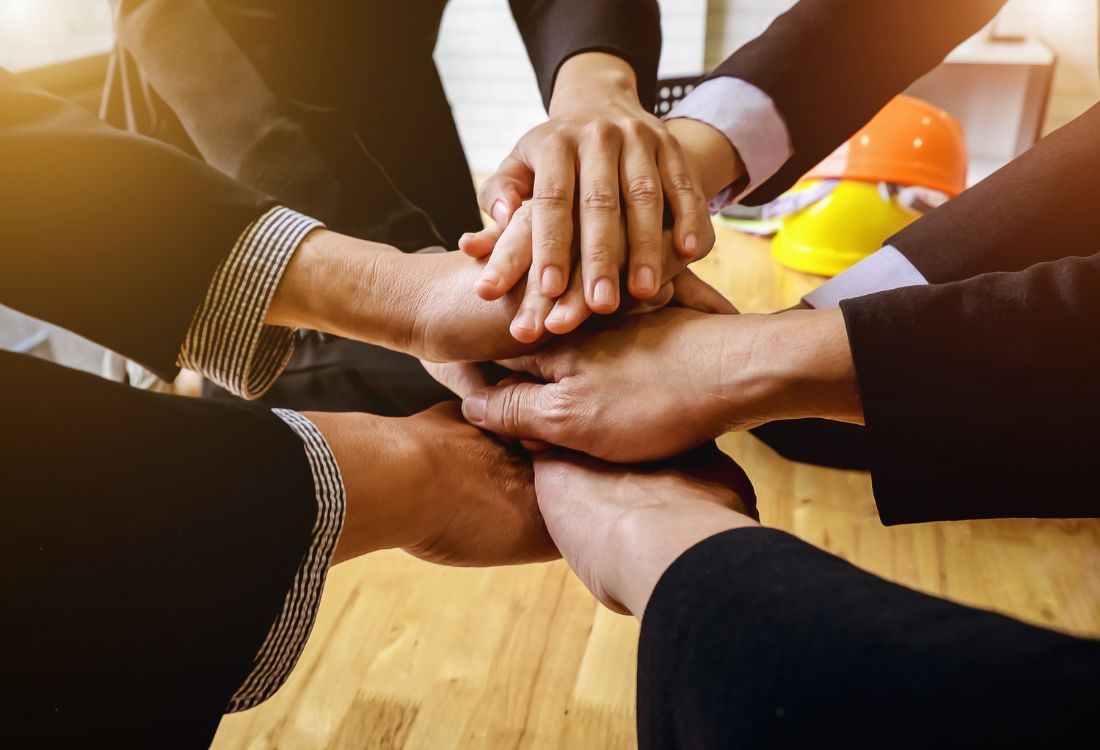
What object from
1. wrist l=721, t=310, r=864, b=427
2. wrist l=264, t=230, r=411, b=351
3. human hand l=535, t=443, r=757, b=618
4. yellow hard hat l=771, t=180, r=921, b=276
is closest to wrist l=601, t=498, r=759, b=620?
human hand l=535, t=443, r=757, b=618

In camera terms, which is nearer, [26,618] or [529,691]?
[26,618]

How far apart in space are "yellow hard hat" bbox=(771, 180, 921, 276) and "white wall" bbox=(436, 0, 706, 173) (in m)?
1.33

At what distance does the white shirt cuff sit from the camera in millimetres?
942

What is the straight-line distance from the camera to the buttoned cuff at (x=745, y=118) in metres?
1.03

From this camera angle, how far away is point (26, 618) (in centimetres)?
49

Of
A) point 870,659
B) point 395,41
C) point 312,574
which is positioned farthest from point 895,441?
point 395,41

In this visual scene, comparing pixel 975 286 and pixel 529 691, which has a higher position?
pixel 975 286

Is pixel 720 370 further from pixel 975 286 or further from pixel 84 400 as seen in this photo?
pixel 84 400

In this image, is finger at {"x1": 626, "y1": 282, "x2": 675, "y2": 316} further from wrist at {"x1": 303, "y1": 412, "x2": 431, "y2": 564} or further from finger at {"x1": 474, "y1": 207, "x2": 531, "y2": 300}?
wrist at {"x1": 303, "y1": 412, "x2": 431, "y2": 564}

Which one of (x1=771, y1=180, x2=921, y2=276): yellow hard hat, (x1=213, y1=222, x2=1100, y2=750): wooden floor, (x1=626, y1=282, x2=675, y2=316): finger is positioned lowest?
(x1=213, y1=222, x2=1100, y2=750): wooden floor

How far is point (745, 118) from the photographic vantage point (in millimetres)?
1032

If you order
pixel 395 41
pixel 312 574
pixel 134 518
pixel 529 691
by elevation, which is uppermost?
pixel 395 41

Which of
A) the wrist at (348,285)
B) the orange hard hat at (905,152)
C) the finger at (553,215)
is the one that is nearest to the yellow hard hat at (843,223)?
the orange hard hat at (905,152)

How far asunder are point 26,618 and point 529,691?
708 mm
